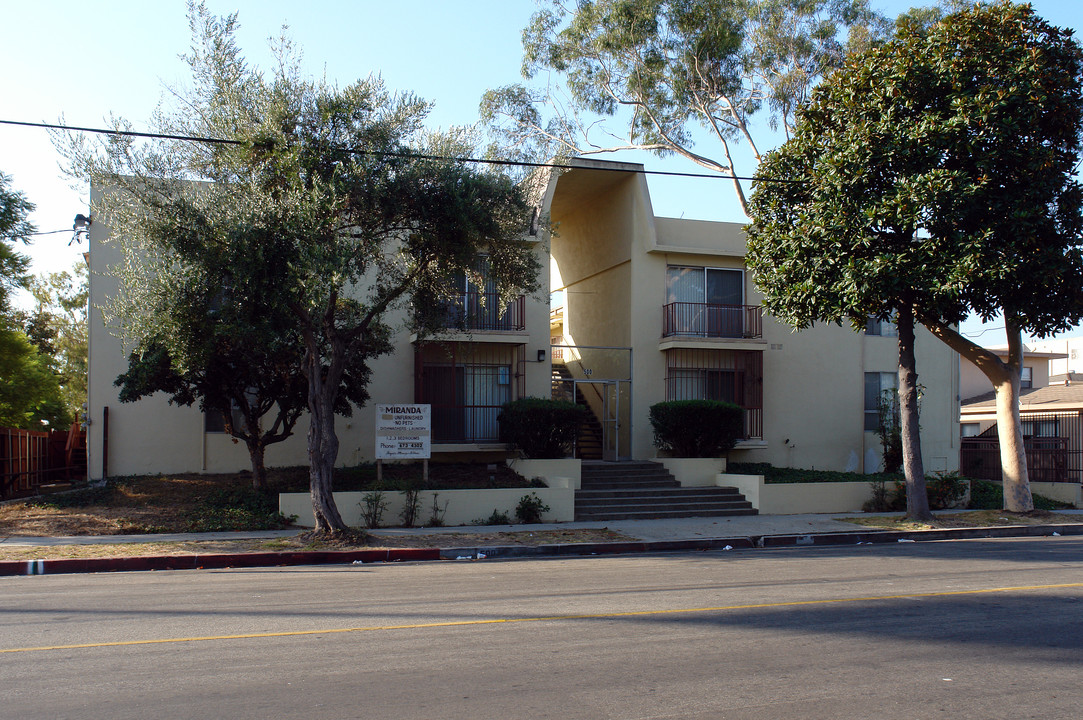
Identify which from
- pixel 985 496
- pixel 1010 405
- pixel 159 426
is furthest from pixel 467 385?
pixel 985 496

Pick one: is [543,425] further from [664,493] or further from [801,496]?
[801,496]

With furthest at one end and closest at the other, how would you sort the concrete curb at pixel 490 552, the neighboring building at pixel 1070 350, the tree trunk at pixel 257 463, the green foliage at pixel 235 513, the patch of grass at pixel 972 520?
the neighboring building at pixel 1070 350
the tree trunk at pixel 257 463
the patch of grass at pixel 972 520
the green foliage at pixel 235 513
the concrete curb at pixel 490 552

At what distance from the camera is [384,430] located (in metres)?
16.6

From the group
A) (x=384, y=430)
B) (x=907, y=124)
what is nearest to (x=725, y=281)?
(x=907, y=124)

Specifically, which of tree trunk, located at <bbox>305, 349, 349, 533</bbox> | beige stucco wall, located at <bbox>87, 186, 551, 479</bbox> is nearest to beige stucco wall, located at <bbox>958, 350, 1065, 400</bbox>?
beige stucco wall, located at <bbox>87, 186, 551, 479</bbox>

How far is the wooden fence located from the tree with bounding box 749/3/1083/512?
17624 millimetres

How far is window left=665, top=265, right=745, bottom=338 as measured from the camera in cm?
2166

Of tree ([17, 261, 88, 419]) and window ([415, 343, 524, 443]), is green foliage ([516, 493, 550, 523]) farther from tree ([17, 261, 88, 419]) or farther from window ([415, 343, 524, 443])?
tree ([17, 261, 88, 419])

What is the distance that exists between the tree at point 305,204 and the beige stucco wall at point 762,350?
27.2 feet

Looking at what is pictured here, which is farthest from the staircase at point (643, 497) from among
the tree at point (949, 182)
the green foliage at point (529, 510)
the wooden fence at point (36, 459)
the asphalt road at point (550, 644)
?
the wooden fence at point (36, 459)

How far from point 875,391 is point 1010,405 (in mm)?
6766

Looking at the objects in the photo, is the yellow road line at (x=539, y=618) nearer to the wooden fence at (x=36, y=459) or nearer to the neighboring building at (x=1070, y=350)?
the wooden fence at (x=36, y=459)

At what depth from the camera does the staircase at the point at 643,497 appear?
17094 mm

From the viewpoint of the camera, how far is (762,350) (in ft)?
71.2
